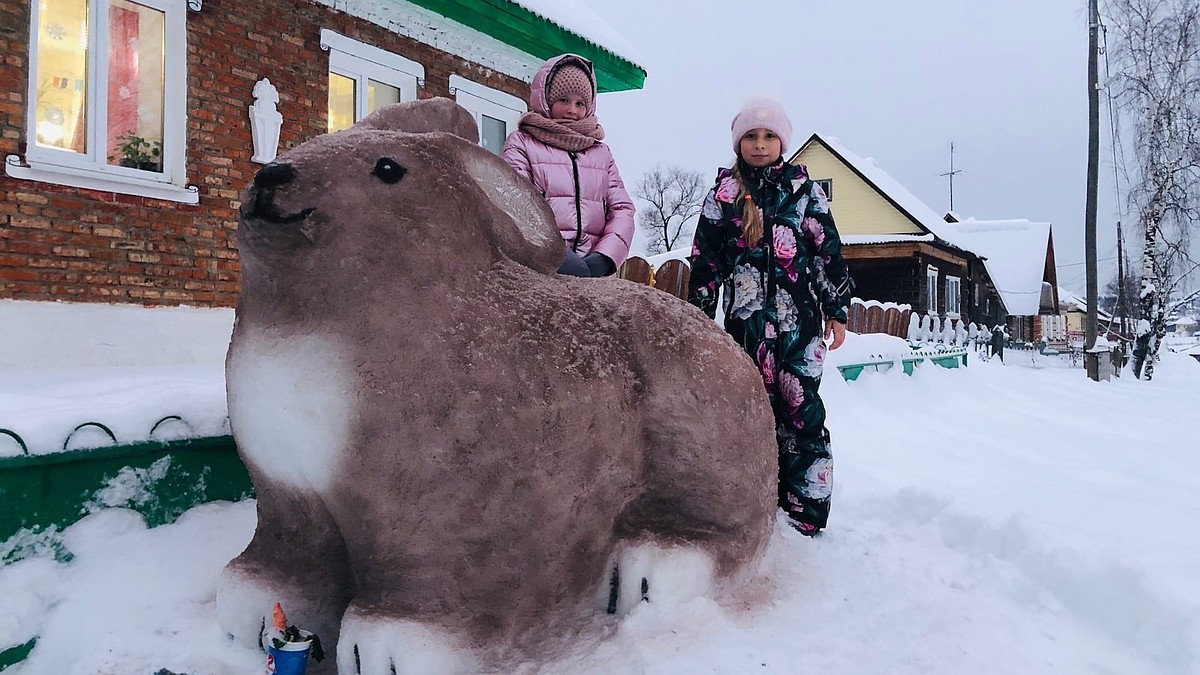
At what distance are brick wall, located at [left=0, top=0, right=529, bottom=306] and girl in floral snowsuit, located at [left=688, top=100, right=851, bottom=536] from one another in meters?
3.79

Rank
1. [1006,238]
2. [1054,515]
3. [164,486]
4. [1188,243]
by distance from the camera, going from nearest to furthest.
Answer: [164,486]
[1054,515]
[1188,243]
[1006,238]

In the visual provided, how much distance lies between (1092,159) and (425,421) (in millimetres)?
17035

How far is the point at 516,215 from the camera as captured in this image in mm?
1923

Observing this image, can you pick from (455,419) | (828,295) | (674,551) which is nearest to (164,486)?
(455,419)

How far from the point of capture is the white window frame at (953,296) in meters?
22.2

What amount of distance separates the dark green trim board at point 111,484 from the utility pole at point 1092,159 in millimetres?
15919

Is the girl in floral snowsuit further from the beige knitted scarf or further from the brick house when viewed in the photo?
the brick house

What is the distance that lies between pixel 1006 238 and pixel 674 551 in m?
31.2

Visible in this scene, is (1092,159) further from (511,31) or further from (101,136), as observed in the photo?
(101,136)

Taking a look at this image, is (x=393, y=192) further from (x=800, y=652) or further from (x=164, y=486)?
(x=800, y=652)

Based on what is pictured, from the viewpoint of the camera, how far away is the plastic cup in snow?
157cm

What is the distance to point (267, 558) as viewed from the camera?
5.71 ft

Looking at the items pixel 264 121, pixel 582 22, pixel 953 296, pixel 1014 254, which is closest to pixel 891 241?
pixel 953 296

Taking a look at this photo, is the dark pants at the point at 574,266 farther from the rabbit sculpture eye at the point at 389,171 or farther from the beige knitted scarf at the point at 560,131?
the rabbit sculpture eye at the point at 389,171
